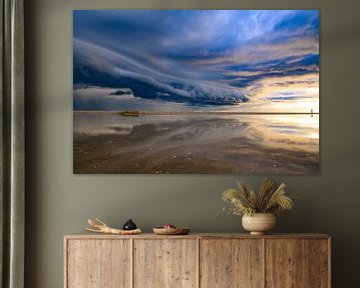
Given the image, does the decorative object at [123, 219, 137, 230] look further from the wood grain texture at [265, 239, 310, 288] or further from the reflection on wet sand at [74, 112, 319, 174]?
the wood grain texture at [265, 239, 310, 288]

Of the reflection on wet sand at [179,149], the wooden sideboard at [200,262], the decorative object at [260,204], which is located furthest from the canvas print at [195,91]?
the wooden sideboard at [200,262]

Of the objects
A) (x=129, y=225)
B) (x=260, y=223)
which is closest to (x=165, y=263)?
(x=129, y=225)

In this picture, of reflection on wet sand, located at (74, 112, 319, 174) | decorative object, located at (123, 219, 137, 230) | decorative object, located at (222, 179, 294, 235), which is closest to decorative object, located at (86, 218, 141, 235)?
decorative object, located at (123, 219, 137, 230)

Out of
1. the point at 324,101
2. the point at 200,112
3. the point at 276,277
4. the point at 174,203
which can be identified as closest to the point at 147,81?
the point at 200,112

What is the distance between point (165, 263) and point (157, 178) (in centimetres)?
80

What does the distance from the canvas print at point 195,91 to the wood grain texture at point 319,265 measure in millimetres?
728

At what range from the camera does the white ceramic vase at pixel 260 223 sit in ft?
19.8

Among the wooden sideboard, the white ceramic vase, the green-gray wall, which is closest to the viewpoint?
the wooden sideboard

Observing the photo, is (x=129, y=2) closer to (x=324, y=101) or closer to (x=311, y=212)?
(x=324, y=101)

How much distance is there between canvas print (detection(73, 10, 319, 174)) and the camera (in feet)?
21.1

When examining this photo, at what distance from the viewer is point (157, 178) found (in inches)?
253

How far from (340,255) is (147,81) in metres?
2.10

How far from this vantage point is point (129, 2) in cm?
649

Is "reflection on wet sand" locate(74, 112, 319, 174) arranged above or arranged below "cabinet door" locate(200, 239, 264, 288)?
above
